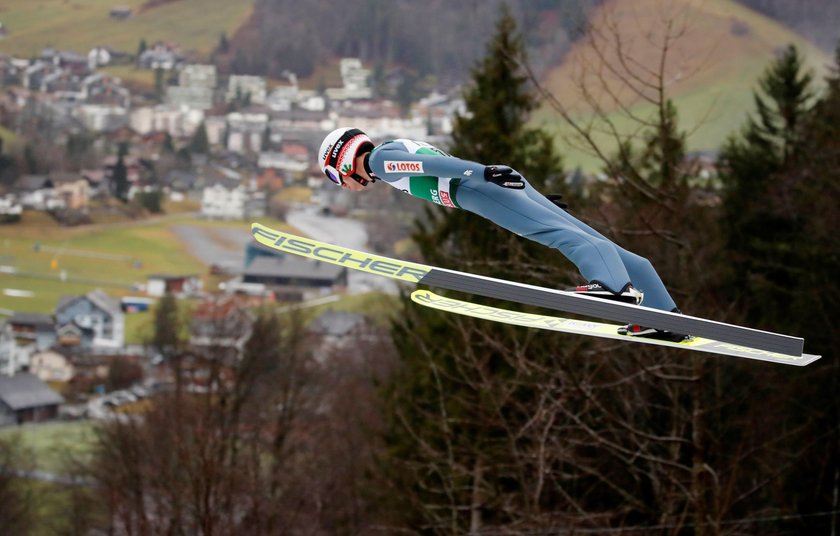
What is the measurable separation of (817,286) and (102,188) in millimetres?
63275

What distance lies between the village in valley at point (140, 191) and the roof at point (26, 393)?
10 centimetres

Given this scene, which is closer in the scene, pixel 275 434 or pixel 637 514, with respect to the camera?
pixel 637 514

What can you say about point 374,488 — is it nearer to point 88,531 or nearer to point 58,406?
point 88,531

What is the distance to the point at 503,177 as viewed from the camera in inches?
270

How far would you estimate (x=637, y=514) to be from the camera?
870 inches

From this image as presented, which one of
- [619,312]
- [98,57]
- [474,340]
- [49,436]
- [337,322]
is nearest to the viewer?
[619,312]

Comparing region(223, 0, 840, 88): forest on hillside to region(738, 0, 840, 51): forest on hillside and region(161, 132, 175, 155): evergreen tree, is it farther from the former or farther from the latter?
region(738, 0, 840, 51): forest on hillside

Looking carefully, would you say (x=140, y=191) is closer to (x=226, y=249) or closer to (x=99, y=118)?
(x=226, y=249)

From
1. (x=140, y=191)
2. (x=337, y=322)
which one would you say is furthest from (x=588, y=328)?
(x=140, y=191)

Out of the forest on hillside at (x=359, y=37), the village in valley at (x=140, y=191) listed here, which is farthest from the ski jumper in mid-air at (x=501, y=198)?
the forest on hillside at (x=359, y=37)

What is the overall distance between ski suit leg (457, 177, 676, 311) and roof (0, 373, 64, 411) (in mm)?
57175

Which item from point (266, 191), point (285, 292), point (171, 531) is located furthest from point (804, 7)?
point (171, 531)

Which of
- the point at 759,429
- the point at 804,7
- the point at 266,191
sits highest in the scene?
the point at 804,7

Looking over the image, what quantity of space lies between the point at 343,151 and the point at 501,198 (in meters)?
1.07
